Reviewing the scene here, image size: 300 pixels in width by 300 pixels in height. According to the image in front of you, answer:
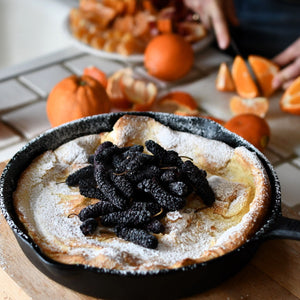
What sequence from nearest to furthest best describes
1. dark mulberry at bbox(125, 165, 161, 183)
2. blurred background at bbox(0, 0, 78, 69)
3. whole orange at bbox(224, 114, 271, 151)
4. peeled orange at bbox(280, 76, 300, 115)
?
dark mulberry at bbox(125, 165, 161, 183)
whole orange at bbox(224, 114, 271, 151)
peeled orange at bbox(280, 76, 300, 115)
blurred background at bbox(0, 0, 78, 69)

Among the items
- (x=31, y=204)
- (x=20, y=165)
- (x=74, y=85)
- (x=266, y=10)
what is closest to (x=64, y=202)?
(x=31, y=204)

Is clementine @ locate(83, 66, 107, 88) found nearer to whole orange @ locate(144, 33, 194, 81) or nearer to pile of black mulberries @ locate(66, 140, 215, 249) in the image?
whole orange @ locate(144, 33, 194, 81)

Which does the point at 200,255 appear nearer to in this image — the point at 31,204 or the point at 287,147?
the point at 31,204

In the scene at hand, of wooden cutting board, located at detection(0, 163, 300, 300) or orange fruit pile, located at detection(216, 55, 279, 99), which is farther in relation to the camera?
orange fruit pile, located at detection(216, 55, 279, 99)

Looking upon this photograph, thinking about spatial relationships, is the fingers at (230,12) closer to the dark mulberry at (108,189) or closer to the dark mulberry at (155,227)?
the dark mulberry at (108,189)

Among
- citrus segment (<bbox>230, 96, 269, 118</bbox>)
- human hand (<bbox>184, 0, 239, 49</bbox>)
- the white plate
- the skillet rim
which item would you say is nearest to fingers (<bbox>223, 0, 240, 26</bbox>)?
human hand (<bbox>184, 0, 239, 49</bbox>)

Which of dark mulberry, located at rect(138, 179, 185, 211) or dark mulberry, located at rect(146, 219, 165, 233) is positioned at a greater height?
dark mulberry, located at rect(138, 179, 185, 211)

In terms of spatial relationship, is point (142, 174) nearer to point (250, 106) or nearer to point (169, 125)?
point (169, 125)
